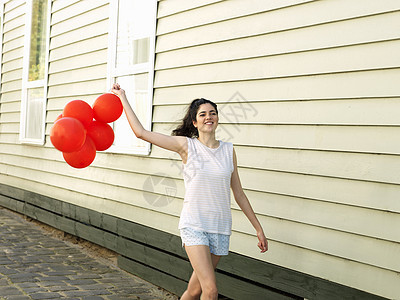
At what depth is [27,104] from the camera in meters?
9.41

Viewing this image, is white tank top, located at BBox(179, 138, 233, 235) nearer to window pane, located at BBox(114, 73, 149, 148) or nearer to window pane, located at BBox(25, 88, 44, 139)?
window pane, located at BBox(114, 73, 149, 148)

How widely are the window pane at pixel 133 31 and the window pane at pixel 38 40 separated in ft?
8.95

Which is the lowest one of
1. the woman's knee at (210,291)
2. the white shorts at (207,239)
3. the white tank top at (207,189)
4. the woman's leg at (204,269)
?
the woman's knee at (210,291)

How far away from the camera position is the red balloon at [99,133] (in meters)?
4.33

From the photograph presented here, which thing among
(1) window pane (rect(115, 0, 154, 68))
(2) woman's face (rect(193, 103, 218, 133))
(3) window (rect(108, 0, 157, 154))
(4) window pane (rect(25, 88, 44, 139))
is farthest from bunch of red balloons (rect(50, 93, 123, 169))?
(4) window pane (rect(25, 88, 44, 139))

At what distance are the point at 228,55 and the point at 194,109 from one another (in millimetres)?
1159

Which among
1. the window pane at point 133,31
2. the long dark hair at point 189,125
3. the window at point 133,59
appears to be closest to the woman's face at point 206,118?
the long dark hair at point 189,125

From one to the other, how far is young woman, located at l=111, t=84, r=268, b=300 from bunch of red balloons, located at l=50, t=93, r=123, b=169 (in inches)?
15.7

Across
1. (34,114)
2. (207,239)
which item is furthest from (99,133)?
(34,114)

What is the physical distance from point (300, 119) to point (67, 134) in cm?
165

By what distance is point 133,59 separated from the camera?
655 cm

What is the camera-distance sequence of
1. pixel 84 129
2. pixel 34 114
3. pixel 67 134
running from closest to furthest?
pixel 67 134 < pixel 84 129 < pixel 34 114

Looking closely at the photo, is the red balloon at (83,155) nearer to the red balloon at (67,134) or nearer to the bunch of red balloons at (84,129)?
the bunch of red balloons at (84,129)

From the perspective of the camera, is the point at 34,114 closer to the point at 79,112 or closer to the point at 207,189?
the point at 79,112
